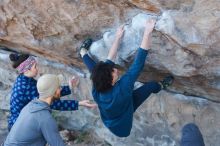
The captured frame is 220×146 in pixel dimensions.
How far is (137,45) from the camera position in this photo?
17.5 ft

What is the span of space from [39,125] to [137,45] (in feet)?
4.75

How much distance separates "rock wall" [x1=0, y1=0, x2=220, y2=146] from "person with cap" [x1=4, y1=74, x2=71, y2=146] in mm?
1167

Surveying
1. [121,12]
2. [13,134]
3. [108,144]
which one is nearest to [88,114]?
[108,144]

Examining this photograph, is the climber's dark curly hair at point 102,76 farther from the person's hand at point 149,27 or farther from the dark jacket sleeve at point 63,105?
the dark jacket sleeve at point 63,105

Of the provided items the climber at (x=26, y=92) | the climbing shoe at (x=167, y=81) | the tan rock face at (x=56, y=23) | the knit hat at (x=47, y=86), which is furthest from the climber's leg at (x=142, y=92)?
the knit hat at (x=47, y=86)

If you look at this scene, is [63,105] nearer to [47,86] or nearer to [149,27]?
[47,86]

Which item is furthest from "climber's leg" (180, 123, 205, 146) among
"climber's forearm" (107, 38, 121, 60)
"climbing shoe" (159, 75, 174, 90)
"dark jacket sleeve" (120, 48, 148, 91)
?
"climber's forearm" (107, 38, 121, 60)

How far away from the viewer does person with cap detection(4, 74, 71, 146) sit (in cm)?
448

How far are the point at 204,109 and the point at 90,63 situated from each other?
140 cm

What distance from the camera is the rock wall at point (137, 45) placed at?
490 centimetres

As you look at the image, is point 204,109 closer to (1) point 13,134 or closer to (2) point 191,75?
(2) point 191,75

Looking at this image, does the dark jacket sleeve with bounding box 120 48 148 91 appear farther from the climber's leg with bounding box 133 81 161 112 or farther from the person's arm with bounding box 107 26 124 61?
the person's arm with bounding box 107 26 124 61

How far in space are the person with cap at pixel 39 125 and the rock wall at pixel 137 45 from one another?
45.9 inches

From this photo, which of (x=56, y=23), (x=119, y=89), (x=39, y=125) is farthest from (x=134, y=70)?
(x=56, y=23)
